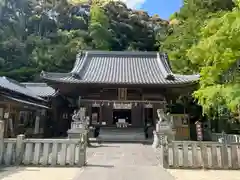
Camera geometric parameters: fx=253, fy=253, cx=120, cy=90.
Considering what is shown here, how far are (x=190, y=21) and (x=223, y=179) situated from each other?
50.4 ft

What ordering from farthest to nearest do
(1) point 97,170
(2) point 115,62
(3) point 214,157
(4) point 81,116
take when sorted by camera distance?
(2) point 115,62
(4) point 81,116
(3) point 214,157
(1) point 97,170

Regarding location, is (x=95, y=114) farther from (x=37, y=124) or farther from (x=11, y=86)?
(x=11, y=86)

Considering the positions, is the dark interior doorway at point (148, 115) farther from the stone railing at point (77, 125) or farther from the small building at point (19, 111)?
the small building at point (19, 111)

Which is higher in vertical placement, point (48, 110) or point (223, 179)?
point (48, 110)

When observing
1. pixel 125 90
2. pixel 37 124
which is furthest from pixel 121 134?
pixel 37 124

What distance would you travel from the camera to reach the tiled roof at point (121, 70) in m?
17.2

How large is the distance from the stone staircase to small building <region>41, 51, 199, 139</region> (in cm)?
34

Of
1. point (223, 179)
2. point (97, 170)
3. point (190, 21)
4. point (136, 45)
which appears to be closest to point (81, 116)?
point (97, 170)

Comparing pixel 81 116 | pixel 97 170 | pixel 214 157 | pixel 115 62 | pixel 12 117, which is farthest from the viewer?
pixel 115 62

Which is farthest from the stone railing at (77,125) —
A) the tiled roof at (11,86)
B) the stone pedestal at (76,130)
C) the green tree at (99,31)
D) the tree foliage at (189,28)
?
the green tree at (99,31)

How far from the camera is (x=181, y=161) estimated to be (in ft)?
24.4

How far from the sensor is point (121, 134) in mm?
17484

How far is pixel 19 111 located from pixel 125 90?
734cm

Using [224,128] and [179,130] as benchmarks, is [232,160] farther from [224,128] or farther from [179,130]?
[224,128]
